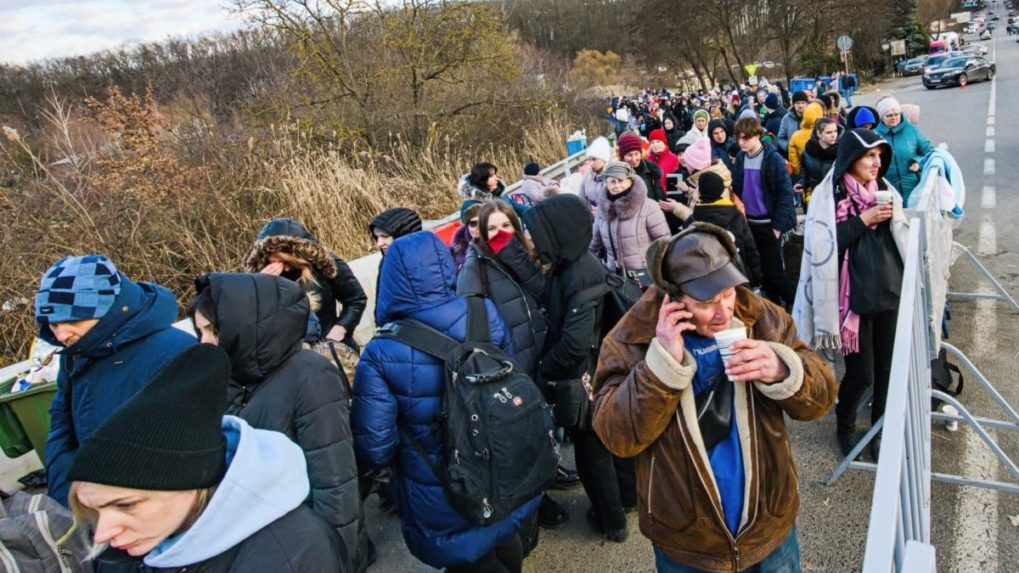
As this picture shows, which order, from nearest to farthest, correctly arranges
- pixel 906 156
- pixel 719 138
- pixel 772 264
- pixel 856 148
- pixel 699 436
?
pixel 699 436, pixel 856 148, pixel 906 156, pixel 772 264, pixel 719 138

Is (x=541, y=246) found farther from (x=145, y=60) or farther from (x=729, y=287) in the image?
(x=145, y=60)

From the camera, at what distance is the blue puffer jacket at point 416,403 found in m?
2.36

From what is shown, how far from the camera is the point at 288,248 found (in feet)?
11.9

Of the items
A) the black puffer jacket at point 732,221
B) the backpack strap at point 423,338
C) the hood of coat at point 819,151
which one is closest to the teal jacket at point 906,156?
the hood of coat at point 819,151

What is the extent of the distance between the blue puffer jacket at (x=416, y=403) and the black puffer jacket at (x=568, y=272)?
26.5 inches

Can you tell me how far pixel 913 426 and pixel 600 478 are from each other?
4.65 feet

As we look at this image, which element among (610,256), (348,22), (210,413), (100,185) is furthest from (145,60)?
(210,413)

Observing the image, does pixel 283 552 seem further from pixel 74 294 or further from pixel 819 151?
pixel 819 151

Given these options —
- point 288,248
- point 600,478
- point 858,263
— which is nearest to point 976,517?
point 858,263

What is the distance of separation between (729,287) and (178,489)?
4.63 ft

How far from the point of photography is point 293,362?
225cm

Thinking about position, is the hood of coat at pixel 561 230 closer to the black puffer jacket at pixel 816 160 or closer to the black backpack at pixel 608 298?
the black backpack at pixel 608 298

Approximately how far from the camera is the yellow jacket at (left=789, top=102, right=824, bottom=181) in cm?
707

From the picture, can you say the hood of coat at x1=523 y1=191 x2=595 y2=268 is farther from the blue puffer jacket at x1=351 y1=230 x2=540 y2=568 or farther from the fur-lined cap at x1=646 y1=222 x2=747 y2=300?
the fur-lined cap at x1=646 y1=222 x2=747 y2=300
